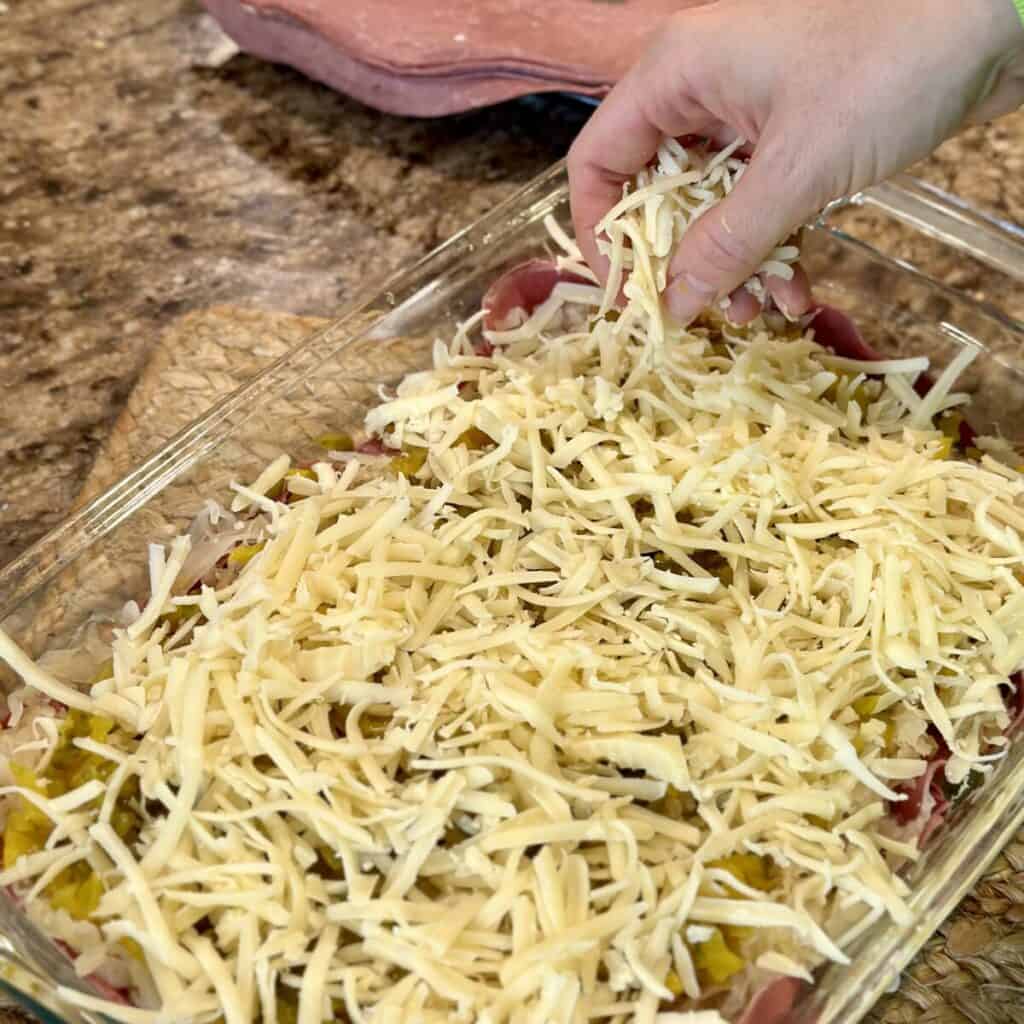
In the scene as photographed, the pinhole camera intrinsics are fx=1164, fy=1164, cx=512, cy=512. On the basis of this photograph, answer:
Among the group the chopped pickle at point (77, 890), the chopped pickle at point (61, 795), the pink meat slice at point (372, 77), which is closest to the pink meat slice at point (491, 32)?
the pink meat slice at point (372, 77)

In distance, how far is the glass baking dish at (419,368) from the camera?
80cm

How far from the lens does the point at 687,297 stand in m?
1.03

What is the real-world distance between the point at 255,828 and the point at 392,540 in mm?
275

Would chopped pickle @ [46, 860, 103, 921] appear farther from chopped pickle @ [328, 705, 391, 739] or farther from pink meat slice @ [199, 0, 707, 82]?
pink meat slice @ [199, 0, 707, 82]

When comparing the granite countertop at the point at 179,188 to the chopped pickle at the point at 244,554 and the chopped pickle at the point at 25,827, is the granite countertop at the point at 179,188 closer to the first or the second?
the chopped pickle at the point at 244,554

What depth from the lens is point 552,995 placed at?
72 centimetres

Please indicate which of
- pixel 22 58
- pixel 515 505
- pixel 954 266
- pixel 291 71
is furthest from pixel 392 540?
pixel 22 58

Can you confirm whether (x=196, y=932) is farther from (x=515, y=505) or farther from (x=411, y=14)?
(x=411, y=14)

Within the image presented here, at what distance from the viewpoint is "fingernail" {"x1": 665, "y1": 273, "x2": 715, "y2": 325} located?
1.02 meters

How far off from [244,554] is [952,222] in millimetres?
870

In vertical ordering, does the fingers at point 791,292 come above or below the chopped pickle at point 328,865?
above

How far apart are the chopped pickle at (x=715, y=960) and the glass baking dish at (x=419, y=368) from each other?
6 cm

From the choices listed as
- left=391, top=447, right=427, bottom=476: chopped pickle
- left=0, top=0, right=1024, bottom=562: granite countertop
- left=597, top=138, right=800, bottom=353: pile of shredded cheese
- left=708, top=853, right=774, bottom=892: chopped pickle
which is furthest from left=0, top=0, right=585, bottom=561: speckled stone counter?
left=708, top=853, right=774, bottom=892: chopped pickle

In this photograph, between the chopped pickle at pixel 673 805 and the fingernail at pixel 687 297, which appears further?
the fingernail at pixel 687 297
